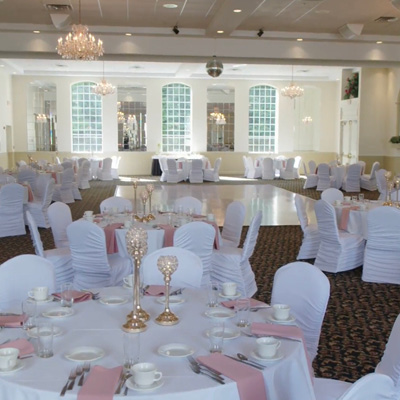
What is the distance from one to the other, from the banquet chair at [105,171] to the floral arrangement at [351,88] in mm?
9052

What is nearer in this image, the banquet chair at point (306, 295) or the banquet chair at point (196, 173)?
the banquet chair at point (306, 295)

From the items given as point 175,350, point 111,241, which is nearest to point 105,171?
point 111,241

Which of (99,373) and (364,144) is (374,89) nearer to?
(364,144)

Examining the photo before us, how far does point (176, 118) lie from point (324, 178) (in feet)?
27.3

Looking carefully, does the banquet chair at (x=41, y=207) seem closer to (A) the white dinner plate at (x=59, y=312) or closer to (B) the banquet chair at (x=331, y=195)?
(B) the banquet chair at (x=331, y=195)

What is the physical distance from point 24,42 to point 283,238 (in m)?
7.90

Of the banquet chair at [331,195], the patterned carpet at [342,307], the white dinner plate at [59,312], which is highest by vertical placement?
the banquet chair at [331,195]

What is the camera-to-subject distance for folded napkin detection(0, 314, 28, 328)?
273 cm

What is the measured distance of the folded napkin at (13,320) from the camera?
273 centimetres

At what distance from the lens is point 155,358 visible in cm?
238

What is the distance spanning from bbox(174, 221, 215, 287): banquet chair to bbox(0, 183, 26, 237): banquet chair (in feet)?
16.7

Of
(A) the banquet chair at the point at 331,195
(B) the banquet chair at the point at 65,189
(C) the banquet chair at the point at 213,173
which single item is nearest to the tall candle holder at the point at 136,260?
(A) the banquet chair at the point at 331,195

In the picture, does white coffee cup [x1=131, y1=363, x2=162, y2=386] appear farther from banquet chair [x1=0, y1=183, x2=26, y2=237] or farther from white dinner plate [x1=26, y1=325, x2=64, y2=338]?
banquet chair [x1=0, y1=183, x2=26, y2=237]

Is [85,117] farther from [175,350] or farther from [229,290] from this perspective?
[175,350]
